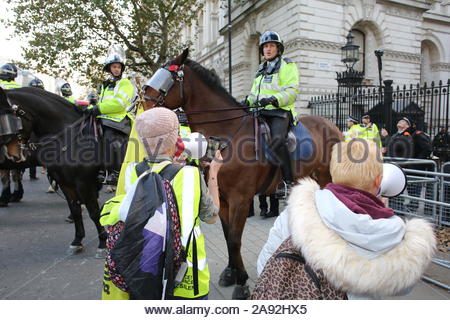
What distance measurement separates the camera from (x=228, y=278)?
12.1 ft

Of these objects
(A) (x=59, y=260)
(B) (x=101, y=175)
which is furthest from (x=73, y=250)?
(B) (x=101, y=175)

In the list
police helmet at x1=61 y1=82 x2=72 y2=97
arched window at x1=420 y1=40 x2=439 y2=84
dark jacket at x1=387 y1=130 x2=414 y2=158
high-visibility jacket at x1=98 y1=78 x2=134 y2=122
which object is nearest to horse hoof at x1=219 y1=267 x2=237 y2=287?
high-visibility jacket at x1=98 y1=78 x2=134 y2=122

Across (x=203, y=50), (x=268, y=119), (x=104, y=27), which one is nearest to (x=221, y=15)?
(x=203, y=50)

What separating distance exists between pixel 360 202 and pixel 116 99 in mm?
4108

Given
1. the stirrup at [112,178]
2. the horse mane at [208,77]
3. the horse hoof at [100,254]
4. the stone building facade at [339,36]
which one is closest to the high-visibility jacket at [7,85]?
the stirrup at [112,178]

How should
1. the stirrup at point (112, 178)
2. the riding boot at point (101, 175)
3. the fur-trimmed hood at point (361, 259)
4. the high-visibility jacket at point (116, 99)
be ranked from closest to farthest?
the fur-trimmed hood at point (361, 259), the high-visibility jacket at point (116, 99), the stirrup at point (112, 178), the riding boot at point (101, 175)

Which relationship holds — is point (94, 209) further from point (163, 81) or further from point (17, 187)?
point (17, 187)

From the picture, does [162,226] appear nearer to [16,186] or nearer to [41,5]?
[16,186]

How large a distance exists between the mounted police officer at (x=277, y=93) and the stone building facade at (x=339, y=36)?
13496 millimetres

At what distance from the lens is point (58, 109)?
4.79 metres

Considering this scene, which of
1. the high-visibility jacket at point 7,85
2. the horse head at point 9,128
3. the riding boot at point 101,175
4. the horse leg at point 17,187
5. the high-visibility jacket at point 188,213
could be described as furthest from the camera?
the horse leg at point 17,187

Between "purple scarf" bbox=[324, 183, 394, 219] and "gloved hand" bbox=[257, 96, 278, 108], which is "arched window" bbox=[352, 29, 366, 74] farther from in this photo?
"purple scarf" bbox=[324, 183, 394, 219]

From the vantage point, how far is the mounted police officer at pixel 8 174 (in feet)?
22.3

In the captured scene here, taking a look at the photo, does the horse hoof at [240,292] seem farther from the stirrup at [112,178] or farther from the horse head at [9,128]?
the horse head at [9,128]
